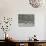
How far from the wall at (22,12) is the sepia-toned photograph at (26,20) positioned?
8 centimetres

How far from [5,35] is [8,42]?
0.40 metres

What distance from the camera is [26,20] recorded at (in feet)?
10.5

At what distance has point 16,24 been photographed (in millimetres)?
3166

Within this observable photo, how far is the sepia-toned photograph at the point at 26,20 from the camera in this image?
3.18 m

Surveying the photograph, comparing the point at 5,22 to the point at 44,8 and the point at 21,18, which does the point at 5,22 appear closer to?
the point at 21,18

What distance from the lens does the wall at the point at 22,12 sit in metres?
3.16

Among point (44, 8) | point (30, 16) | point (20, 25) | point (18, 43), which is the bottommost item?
point (18, 43)

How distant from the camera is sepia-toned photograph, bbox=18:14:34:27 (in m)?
3.18

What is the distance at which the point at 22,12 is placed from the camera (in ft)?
10.5

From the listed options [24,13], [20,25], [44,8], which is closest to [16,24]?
[20,25]

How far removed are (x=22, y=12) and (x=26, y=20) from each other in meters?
0.24

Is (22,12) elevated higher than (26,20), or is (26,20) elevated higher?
(22,12)

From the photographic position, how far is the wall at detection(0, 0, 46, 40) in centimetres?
316

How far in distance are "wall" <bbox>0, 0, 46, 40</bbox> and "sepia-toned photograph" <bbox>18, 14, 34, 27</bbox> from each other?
0.26 ft
